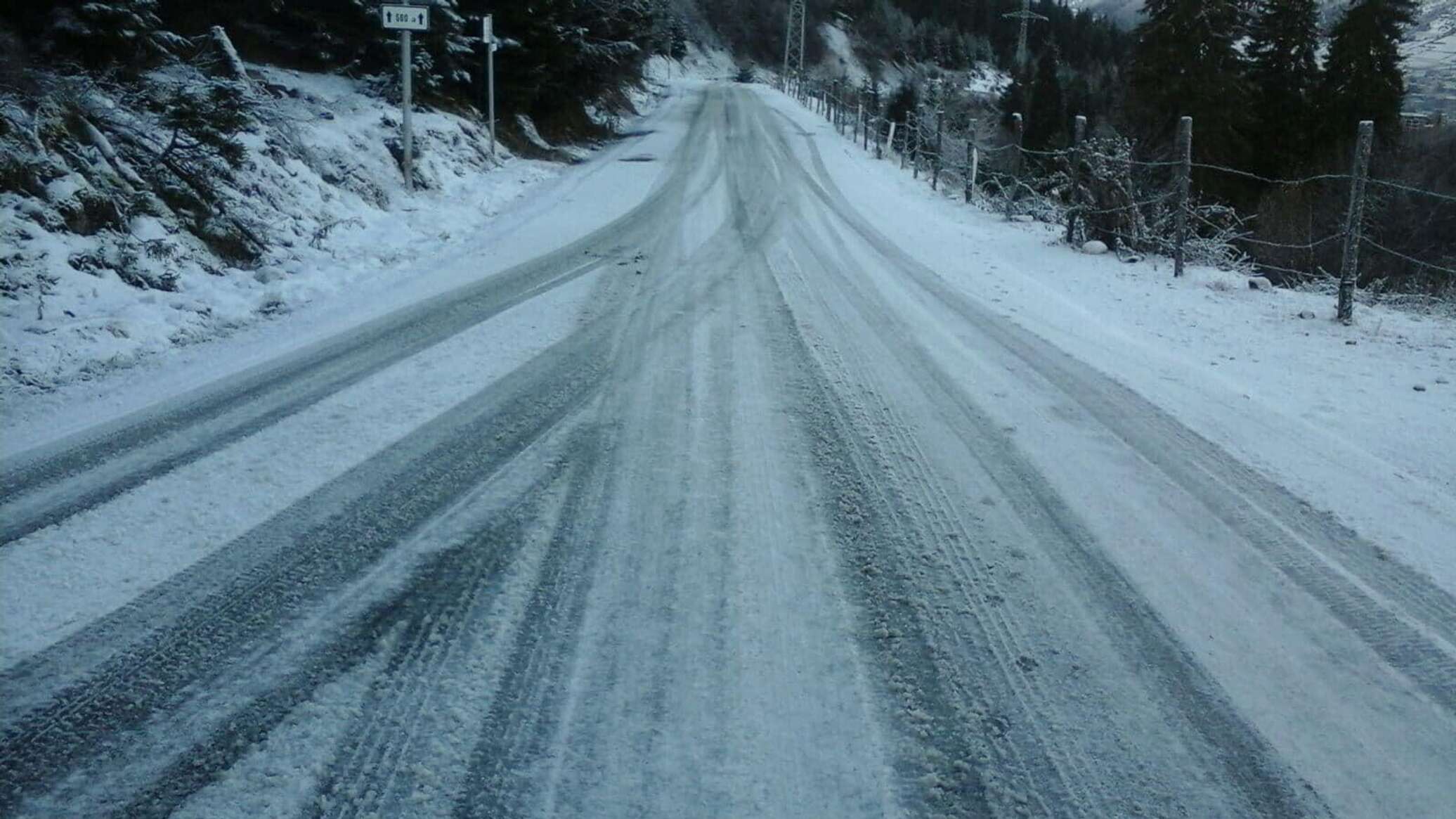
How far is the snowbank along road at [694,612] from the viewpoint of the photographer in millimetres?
2244

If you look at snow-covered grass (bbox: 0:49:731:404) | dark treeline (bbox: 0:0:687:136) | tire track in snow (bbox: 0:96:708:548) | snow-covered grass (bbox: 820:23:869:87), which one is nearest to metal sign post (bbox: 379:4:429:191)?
snow-covered grass (bbox: 0:49:731:404)

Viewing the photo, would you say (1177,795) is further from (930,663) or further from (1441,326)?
(1441,326)

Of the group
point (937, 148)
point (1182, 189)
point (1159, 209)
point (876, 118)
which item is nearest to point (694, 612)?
point (1182, 189)

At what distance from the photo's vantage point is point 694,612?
9.56ft

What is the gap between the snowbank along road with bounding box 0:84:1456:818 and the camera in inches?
88.4

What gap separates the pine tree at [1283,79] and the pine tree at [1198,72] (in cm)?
408

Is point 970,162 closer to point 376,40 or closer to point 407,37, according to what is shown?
point 407,37

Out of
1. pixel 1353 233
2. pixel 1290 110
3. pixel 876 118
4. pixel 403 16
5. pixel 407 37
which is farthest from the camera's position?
pixel 1290 110

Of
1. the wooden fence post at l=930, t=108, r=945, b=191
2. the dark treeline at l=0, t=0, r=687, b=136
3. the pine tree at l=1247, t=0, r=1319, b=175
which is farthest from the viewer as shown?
the pine tree at l=1247, t=0, r=1319, b=175

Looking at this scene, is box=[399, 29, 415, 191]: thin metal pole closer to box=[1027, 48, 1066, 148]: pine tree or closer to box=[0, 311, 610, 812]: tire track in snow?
box=[0, 311, 610, 812]: tire track in snow

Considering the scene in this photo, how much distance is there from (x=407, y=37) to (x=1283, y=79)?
3472cm

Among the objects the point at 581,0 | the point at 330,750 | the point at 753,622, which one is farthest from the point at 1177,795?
the point at 581,0

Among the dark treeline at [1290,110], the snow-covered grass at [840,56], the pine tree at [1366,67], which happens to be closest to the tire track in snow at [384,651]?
the dark treeline at [1290,110]

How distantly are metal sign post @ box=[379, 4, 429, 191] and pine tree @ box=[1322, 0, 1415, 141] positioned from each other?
32783mm
